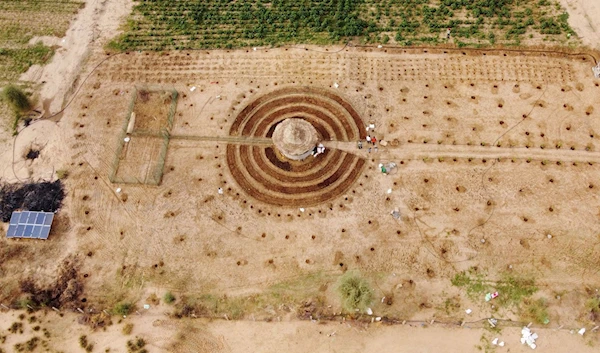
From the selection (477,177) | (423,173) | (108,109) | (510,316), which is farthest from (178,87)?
(510,316)

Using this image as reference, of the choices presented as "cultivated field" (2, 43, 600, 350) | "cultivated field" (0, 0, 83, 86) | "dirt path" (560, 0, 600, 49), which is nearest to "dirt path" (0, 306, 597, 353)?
"cultivated field" (2, 43, 600, 350)

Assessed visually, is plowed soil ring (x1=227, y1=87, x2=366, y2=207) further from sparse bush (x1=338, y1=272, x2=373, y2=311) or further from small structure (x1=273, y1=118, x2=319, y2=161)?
sparse bush (x1=338, y1=272, x2=373, y2=311)

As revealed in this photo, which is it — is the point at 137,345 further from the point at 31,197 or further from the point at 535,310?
the point at 535,310

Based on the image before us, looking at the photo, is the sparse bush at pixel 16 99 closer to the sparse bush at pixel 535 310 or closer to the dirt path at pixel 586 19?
the sparse bush at pixel 535 310

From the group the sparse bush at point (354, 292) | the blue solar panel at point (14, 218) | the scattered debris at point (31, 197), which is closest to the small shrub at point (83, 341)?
the scattered debris at point (31, 197)

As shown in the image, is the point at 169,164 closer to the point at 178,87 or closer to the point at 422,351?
the point at 178,87
